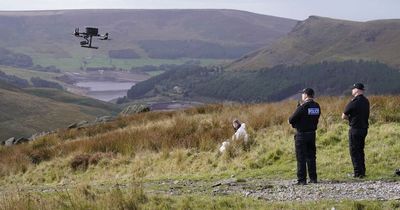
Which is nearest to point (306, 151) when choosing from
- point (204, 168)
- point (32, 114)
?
point (204, 168)

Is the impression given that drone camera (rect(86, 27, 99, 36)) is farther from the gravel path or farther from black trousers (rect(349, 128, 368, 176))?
black trousers (rect(349, 128, 368, 176))

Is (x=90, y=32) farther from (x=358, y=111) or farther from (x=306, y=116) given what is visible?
(x=358, y=111)

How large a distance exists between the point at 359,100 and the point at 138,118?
16.6 m

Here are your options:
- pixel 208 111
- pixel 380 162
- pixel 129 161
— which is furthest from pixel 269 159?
pixel 208 111

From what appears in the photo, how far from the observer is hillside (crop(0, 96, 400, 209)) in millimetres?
8344

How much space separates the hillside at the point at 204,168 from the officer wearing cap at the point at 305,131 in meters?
0.41

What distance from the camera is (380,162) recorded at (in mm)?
11500

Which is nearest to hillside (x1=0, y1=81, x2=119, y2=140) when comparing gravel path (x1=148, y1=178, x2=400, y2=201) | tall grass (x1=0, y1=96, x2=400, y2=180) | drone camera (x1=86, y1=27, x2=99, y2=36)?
tall grass (x1=0, y1=96, x2=400, y2=180)

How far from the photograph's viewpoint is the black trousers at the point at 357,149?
1036 cm

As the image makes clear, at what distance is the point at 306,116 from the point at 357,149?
136 centimetres

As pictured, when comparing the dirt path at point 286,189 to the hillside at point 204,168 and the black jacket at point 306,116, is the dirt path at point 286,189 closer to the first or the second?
the hillside at point 204,168

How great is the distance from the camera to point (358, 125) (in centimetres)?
1048

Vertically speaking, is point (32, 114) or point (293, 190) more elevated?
point (293, 190)

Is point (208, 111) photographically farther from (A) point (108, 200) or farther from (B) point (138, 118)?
Result: (A) point (108, 200)
